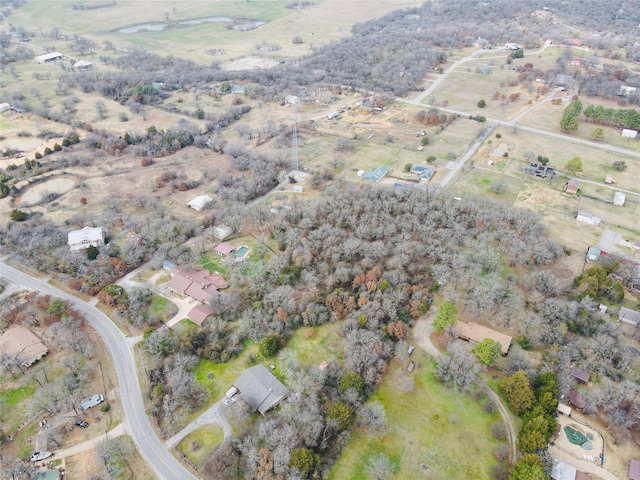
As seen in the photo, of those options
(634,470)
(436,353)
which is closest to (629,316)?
(634,470)

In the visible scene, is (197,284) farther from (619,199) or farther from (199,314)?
(619,199)

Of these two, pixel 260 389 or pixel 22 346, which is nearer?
pixel 260 389

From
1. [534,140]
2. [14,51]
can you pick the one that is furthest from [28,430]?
[14,51]

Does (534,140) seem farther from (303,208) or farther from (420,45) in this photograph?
(420,45)

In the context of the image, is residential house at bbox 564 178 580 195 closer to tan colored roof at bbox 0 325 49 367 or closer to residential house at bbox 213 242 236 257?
residential house at bbox 213 242 236 257

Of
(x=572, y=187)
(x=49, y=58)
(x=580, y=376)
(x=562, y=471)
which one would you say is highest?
(x=49, y=58)

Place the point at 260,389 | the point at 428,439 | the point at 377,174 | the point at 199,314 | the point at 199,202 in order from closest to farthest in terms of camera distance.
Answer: the point at 428,439
the point at 260,389
the point at 199,314
the point at 199,202
the point at 377,174
